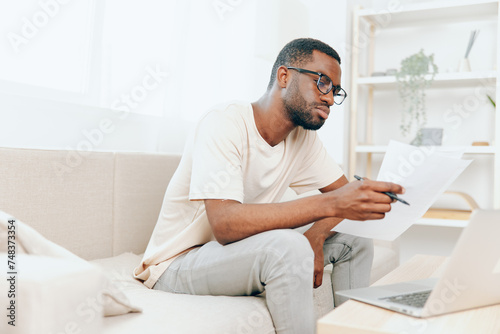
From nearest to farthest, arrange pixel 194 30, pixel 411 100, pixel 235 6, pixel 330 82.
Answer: pixel 330 82
pixel 194 30
pixel 235 6
pixel 411 100

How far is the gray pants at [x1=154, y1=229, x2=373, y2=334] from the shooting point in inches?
39.6

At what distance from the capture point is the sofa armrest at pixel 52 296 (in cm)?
65

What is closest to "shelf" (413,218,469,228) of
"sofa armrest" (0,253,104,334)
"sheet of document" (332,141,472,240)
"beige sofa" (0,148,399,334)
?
"beige sofa" (0,148,399,334)

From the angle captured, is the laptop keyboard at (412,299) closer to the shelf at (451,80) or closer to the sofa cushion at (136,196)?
the sofa cushion at (136,196)

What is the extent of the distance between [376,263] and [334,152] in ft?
4.26

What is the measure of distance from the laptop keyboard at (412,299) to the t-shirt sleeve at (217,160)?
434 millimetres

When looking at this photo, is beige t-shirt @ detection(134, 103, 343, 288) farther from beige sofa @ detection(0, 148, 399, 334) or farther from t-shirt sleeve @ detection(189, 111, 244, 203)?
beige sofa @ detection(0, 148, 399, 334)

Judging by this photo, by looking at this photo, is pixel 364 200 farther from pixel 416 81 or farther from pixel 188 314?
pixel 416 81

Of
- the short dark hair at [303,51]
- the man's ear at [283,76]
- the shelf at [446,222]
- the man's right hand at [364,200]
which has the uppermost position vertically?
the short dark hair at [303,51]

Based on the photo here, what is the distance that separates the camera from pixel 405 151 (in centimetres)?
97

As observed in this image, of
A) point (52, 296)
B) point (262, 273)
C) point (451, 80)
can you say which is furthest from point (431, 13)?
point (52, 296)

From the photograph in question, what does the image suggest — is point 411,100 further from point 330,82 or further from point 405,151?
point 405,151

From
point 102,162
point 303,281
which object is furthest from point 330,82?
point 102,162

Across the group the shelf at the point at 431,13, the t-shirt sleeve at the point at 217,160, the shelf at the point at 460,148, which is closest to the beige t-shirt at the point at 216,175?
the t-shirt sleeve at the point at 217,160
